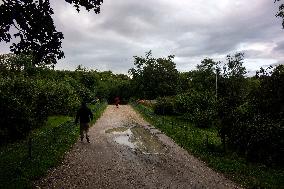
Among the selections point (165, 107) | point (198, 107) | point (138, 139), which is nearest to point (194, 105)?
point (198, 107)

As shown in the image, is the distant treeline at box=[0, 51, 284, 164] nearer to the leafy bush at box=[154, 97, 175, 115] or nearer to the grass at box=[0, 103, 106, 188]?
the leafy bush at box=[154, 97, 175, 115]

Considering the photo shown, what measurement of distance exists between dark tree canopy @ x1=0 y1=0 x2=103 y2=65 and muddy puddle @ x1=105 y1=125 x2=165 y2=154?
7404mm

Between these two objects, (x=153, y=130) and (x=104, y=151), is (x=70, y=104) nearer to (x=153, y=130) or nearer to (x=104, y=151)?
(x=153, y=130)

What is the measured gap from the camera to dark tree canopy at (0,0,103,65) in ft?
39.8

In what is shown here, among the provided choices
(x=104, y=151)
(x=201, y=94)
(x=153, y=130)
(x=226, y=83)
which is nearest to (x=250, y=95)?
(x=104, y=151)

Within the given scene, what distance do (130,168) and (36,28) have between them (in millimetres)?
5939

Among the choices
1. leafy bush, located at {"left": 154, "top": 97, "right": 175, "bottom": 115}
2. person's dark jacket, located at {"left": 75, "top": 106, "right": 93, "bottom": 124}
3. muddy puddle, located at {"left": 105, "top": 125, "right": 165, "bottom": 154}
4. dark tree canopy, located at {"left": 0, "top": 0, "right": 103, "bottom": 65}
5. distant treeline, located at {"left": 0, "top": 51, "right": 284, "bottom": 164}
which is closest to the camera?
dark tree canopy, located at {"left": 0, "top": 0, "right": 103, "bottom": 65}

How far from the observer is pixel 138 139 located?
75.3 ft

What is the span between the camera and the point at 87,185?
11.9 metres

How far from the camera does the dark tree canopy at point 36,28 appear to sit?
39.8ft

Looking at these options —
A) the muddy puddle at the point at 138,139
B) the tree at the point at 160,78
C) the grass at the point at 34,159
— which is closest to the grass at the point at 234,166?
the muddy puddle at the point at 138,139

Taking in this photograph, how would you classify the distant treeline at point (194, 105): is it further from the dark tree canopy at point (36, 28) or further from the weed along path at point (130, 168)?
the dark tree canopy at point (36, 28)

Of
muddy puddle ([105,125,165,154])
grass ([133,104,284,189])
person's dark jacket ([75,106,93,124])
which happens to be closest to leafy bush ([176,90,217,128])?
muddy puddle ([105,125,165,154])

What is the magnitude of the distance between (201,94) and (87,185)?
89.5 feet
